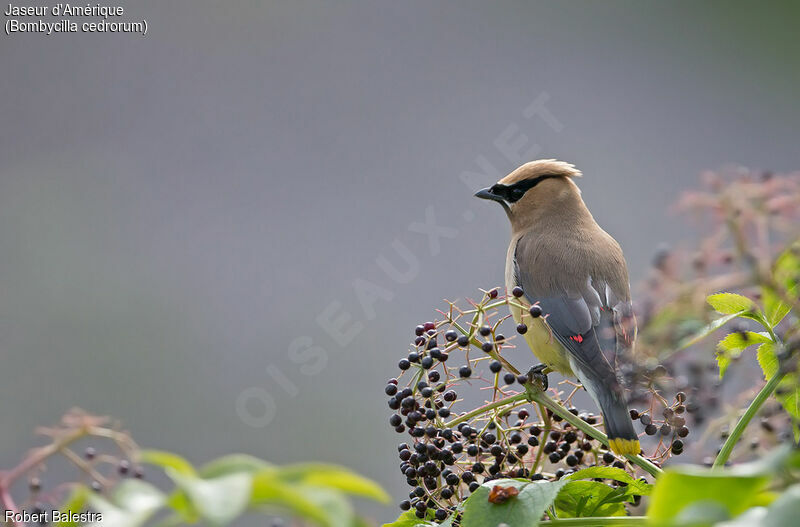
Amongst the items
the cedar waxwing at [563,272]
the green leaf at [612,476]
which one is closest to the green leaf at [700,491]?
the green leaf at [612,476]

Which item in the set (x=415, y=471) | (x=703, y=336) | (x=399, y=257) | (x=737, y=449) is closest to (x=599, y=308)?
(x=737, y=449)

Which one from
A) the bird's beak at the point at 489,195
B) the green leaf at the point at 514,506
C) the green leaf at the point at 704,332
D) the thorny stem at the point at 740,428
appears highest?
the bird's beak at the point at 489,195

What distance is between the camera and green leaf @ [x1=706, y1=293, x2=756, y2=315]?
1.04 metres

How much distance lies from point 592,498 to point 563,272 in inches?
60.6

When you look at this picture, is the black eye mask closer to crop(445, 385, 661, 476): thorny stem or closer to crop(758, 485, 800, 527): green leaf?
crop(445, 385, 661, 476): thorny stem

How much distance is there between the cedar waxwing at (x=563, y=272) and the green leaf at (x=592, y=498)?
0.77 metres

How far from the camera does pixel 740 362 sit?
1.11m

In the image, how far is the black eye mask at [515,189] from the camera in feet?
9.62

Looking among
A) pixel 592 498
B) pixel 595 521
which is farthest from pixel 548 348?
pixel 595 521

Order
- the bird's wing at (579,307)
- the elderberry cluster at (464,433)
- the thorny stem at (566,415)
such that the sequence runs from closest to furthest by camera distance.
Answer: the thorny stem at (566,415) → the elderberry cluster at (464,433) → the bird's wing at (579,307)

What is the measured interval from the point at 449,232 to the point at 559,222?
314 cm

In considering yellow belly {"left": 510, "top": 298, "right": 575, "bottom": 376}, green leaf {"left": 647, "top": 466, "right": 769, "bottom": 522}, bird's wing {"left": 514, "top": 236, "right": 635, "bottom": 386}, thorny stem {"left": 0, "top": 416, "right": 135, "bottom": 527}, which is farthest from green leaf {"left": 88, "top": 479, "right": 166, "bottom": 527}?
yellow belly {"left": 510, "top": 298, "right": 575, "bottom": 376}

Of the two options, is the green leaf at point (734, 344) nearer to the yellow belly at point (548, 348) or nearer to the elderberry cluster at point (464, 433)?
the elderberry cluster at point (464, 433)

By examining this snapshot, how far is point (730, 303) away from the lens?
1.05 metres
